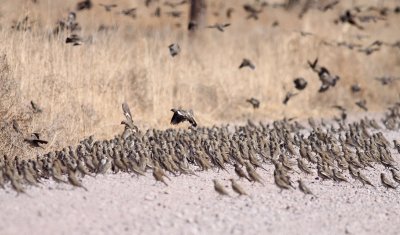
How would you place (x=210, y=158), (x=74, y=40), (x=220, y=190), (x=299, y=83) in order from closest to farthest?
1. (x=220, y=190)
2. (x=210, y=158)
3. (x=74, y=40)
4. (x=299, y=83)

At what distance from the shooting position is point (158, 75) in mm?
17922

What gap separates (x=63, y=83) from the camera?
48.9 feet

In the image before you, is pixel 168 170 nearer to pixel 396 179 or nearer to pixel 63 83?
pixel 396 179

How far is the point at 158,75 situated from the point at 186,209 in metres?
9.06

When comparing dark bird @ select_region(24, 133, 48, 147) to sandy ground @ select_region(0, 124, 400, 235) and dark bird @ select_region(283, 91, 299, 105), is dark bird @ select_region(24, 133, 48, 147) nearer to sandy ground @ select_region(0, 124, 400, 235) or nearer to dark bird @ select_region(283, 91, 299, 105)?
sandy ground @ select_region(0, 124, 400, 235)

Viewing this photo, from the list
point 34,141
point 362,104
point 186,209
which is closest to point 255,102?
point 362,104

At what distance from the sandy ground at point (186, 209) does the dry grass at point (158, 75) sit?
8.46 feet

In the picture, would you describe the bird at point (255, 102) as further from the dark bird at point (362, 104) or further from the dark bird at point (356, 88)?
the dark bird at point (356, 88)

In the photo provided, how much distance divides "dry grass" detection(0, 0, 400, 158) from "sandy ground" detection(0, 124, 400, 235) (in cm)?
258

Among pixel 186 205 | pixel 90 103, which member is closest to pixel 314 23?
pixel 90 103

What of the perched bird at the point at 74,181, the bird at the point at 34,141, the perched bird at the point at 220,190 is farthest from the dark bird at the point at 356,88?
the perched bird at the point at 74,181

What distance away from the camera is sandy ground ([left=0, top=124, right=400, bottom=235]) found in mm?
8211

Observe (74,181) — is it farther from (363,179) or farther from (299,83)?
(299,83)

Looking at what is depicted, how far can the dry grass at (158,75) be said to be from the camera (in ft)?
45.9
